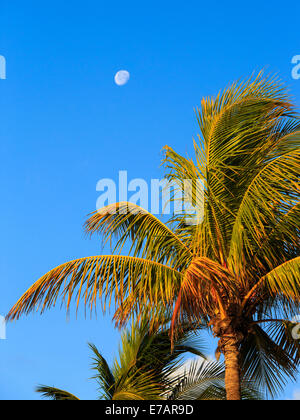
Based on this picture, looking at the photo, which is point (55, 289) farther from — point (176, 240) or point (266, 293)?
point (266, 293)

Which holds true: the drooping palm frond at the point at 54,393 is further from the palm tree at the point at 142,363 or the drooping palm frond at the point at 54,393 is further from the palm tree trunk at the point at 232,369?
the palm tree trunk at the point at 232,369

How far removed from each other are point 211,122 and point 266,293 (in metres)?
3.01

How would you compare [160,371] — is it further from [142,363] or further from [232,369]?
[232,369]

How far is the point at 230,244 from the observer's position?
29.1 feet

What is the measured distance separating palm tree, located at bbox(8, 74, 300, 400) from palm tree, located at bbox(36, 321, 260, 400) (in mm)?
1296

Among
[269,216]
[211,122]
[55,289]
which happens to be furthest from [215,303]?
[211,122]


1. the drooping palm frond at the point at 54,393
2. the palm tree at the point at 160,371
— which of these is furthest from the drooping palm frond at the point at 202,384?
the drooping palm frond at the point at 54,393

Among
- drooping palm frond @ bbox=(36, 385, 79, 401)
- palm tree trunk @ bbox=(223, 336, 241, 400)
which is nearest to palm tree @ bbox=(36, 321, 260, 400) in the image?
drooping palm frond @ bbox=(36, 385, 79, 401)

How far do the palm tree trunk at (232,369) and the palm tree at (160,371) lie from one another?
7.37ft

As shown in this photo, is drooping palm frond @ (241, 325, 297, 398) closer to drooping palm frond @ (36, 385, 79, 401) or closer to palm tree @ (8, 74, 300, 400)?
palm tree @ (8, 74, 300, 400)

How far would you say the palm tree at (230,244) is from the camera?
8430mm

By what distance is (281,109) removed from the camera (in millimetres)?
9453
